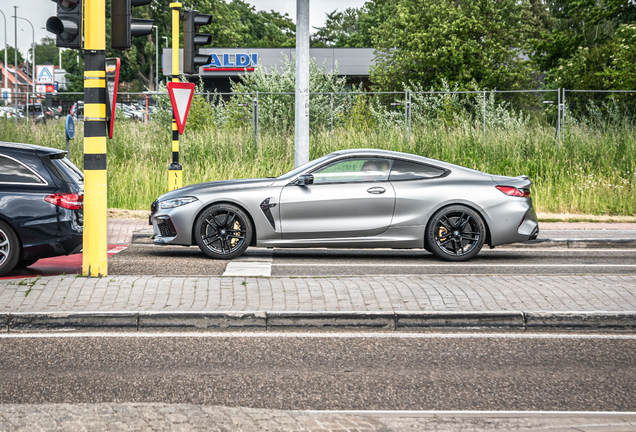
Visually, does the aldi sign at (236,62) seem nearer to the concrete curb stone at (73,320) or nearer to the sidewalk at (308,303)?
the sidewalk at (308,303)

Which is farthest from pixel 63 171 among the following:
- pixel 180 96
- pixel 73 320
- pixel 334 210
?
pixel 180 96

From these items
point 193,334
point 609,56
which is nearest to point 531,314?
point 193,334

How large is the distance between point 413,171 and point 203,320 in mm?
4899

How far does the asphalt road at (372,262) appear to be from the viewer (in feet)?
29.7

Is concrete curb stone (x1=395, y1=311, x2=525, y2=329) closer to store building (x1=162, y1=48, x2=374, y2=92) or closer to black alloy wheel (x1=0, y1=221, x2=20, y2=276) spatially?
black alloy wheel (x1=0, y1=221, x2=20, y2=276)

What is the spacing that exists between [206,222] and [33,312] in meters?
3.96

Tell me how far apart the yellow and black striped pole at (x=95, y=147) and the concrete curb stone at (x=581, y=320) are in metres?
4.21

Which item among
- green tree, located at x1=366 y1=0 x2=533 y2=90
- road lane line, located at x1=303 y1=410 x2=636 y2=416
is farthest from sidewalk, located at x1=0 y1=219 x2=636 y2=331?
green tree, located at x1=366 y1=0 x2=533 y2=90

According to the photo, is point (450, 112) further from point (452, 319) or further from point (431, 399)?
point (431, 399)

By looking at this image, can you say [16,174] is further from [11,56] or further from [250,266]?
[11,56]

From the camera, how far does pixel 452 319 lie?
6273mm

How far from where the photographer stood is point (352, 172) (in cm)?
1015

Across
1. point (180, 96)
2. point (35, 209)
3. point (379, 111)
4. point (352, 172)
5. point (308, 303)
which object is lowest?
point (308, 303)

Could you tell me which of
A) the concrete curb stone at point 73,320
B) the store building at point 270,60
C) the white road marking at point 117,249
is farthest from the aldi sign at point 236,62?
the concrete curb stone at point 73,320
